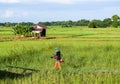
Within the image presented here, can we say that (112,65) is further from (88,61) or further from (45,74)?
(45,74)

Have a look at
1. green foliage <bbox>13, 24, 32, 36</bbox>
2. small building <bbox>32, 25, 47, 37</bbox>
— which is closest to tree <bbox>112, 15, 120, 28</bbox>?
small building <bbox>32, 25, 47, 37</bbox>

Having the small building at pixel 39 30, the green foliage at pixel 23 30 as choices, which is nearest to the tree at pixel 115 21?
the small building at pixel 39 30

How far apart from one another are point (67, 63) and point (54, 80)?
18.6ft

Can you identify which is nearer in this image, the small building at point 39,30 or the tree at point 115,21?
the small building at point 39,30

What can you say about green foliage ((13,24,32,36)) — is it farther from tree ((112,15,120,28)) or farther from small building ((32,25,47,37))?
tree ((112,15,120,28))

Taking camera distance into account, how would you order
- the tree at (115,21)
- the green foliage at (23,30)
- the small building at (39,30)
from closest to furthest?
the small building at (39,30)
the green foliage at (23,30)
the tree at (115,21)

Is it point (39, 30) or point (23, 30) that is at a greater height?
point (39, 30)

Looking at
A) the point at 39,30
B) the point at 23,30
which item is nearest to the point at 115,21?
the point at 23,30

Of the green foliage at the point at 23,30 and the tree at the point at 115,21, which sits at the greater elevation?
the green foliage at the point at 23,30

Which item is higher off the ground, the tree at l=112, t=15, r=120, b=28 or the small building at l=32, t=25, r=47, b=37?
the small building at l=32, t=25, r=47, b=37

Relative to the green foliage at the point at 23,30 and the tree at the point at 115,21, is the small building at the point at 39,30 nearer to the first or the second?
the green foliage at the point at 23,30

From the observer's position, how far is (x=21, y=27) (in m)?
51.3

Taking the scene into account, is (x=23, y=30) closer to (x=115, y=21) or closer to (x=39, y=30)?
(x=39, y=30)

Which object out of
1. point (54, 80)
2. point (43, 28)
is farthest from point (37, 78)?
point (43, 28)
